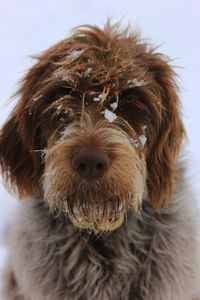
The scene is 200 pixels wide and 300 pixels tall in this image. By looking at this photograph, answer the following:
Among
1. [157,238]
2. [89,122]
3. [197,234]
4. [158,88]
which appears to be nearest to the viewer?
[89,122]

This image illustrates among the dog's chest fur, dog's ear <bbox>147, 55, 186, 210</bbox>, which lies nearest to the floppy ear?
the dog's chest fur

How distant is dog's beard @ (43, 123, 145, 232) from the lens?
6.53 feet

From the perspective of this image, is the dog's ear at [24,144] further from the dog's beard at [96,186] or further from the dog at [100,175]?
the dog's beard at [96,186]

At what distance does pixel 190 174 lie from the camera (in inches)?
119

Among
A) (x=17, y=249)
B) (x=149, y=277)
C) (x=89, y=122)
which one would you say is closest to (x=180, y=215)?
(x=149, y=277)

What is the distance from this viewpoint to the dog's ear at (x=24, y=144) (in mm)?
2506

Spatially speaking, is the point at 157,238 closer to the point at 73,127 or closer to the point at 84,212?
the point at 84,212

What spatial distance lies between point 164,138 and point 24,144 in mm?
1064

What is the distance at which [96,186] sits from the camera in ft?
6.52

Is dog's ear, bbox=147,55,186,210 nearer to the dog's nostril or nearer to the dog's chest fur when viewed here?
the dog's chest fur

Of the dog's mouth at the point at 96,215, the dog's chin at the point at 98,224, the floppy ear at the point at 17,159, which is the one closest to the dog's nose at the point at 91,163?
the dog's mouth at the point at 96,215

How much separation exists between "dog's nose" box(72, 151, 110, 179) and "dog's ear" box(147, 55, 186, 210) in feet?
2.23

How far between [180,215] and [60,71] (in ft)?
4.96

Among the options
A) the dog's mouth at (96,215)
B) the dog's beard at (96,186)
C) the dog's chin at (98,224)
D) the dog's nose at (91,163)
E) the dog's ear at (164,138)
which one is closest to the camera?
the dog's nose at (91,163)
